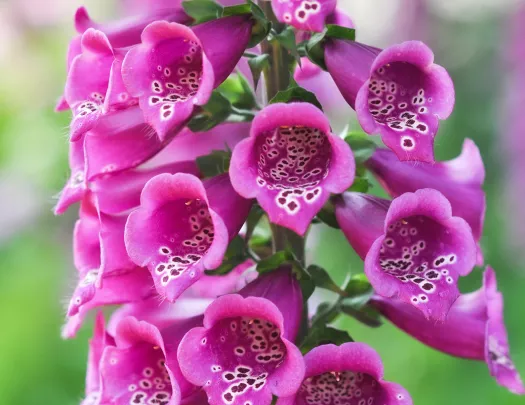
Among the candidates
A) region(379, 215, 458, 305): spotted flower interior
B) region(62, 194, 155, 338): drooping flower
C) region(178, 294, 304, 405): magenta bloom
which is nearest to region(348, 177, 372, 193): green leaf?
region(379, 215, 458, 305): spotted flower interior

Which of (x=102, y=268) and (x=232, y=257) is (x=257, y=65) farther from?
(x=102, y=268)

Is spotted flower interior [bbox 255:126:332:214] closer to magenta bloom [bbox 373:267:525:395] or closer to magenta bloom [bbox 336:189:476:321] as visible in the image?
magenta bloom [bbox 336:189:476:321]

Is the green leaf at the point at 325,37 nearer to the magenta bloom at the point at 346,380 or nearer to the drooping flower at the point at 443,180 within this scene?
the drooping flower at the point at 443,180

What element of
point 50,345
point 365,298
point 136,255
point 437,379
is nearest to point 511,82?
point 437,379

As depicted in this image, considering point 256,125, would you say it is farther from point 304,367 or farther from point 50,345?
point 50,345

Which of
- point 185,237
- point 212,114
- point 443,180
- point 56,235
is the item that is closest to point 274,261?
point 185,237

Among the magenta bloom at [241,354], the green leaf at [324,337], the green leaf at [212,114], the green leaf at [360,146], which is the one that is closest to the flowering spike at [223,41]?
the green leaf at [212,114]
